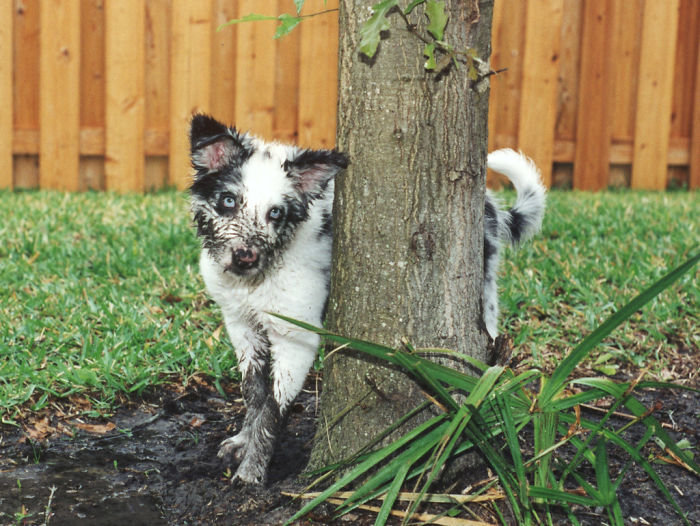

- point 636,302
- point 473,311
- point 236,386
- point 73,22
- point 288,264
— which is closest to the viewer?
point 636,302

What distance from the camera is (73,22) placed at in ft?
22.3

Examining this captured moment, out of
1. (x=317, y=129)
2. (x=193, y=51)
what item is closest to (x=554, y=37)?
(x=317, y=129)

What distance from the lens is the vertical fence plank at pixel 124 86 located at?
682 centimetres

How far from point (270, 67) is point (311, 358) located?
15.4ft

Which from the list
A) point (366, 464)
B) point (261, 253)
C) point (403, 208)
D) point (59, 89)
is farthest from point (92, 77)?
point (366, 464)

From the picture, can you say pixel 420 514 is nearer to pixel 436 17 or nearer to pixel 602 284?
pixel 436 17

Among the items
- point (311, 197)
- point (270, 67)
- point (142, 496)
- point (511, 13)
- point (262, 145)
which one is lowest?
point (142, 496)

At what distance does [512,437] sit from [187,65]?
561cm

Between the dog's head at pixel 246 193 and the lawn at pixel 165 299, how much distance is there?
1.08 metres

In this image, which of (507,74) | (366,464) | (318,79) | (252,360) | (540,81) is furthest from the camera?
(507,74)

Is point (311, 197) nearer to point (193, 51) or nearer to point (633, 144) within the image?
point (193, 51)

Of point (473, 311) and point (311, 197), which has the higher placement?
point (311, 197)

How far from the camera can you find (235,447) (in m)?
2.92

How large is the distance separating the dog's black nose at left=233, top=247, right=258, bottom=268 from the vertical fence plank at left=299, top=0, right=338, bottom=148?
15.3ft
